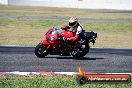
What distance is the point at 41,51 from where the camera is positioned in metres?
15.9

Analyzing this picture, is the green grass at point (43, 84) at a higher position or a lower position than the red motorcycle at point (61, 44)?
higher

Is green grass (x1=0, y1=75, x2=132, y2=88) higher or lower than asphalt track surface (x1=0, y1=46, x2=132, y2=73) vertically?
higher

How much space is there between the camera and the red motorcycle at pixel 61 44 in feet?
52.3

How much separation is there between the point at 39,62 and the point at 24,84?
4.82 meters

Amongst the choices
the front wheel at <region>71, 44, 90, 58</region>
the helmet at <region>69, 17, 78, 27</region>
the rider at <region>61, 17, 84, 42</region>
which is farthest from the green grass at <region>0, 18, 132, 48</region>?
the helmet at <region>69, 17, 78, 27</region>

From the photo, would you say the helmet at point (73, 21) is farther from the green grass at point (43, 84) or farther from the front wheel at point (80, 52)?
the green grass at point (43, 84)

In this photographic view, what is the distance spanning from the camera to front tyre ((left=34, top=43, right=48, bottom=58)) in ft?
52.0

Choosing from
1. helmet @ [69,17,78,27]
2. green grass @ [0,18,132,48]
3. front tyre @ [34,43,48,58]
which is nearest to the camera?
front tyre @ [34,43,48,58]

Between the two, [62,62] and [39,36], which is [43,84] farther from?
[39,36]

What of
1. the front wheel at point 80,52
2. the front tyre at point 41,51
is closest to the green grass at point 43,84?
the front tyre at point 41,51

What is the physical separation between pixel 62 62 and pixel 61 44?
56.6 inches

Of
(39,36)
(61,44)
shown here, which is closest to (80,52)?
(61,44)

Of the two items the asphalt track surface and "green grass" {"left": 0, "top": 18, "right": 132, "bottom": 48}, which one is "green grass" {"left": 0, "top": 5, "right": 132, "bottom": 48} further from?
the asphalt track surface

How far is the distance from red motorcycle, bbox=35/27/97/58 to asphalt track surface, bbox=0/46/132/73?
25 cm
